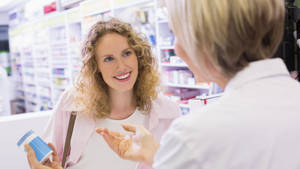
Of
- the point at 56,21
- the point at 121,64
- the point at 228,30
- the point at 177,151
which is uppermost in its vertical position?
the point at 56,21

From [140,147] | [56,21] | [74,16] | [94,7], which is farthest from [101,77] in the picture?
[56,21]

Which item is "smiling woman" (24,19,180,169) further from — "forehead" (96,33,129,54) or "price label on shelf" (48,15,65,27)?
"price label on shelf" (48,15,65,27)

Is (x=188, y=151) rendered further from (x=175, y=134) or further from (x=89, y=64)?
A: (x=89, y=64)

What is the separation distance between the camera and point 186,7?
70 centimetres

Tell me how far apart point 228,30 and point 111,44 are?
1.14m

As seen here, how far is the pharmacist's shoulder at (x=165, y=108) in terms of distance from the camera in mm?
1716

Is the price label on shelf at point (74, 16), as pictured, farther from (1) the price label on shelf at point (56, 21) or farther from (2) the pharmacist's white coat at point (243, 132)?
(2) the pharmacist's white coat at point (243, 132)

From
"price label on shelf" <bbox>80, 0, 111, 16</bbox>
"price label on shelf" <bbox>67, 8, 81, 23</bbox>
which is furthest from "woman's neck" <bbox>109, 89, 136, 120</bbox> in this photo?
→ "price label on shelf" <bbox>67, 8, 81, 23</bbox>

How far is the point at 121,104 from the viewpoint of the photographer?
1.75m

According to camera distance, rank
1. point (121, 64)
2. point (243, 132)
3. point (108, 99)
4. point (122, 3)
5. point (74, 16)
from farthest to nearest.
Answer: point (74, 16), point (122, 3), point (108, 99), point (121, 64), point (243, 132)

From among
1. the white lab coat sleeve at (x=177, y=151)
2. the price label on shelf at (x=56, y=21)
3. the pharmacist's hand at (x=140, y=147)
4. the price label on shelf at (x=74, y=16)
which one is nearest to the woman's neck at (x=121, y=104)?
the pharmacist's hand at (x=140, y=147)

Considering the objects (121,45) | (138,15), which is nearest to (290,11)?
(121,45)

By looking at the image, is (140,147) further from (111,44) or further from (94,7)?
(94,7)

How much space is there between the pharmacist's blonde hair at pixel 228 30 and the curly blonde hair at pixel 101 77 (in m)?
1.04
